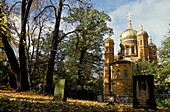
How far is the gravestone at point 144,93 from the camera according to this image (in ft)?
26.5

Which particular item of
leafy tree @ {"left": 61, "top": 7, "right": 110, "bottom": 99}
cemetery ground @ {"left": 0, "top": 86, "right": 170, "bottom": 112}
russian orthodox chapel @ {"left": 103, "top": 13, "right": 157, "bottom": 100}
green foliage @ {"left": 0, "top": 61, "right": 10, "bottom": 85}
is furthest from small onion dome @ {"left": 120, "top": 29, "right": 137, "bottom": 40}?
cemetery ground @ {"left": 0, "top": 86, "right": 170, "bottom": 112}

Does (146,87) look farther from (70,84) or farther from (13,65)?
(70,84)

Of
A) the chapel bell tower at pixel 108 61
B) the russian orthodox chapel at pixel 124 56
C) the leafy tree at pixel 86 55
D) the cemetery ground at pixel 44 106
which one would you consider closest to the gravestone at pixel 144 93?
the cemetery ground at pixel 44 106

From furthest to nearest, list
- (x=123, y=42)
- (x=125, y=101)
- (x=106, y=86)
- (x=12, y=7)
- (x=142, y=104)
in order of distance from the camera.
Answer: (x=123, y=42)
(x=106, y=86)
(x=125, y=101)
(x=12, y=7)
(x=142, y=104)

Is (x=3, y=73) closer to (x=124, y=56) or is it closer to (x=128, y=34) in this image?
(x=124, y=56)

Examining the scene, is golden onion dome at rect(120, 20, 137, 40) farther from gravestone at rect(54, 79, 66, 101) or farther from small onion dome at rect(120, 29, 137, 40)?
gravestone at rect(54, 79, 66, 101)

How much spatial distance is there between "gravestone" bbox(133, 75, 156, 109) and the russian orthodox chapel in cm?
2773

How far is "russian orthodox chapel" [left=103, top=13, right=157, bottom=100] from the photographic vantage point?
124ft

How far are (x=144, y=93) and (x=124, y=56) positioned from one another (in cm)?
3955

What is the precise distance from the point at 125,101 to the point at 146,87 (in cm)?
922

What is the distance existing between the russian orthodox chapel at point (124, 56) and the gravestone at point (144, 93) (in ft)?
91.0

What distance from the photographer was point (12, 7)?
45.8ft

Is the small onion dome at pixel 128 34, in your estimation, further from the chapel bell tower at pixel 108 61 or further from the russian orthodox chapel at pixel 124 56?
the chapel bell tower at pixel 108 61

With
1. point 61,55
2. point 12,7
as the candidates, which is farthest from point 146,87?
point 61,55
